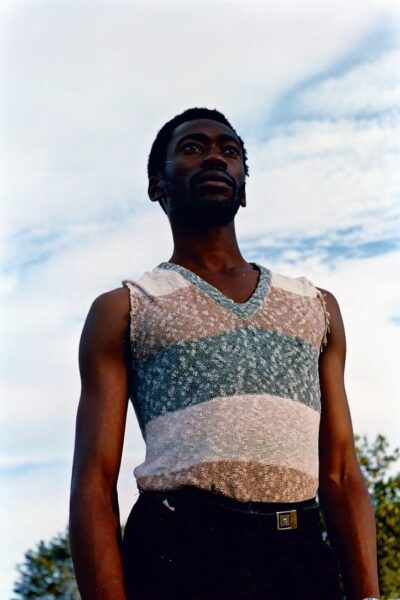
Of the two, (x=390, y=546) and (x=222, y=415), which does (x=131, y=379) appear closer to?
(x=222, y=415)

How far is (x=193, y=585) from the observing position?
3.17 metres

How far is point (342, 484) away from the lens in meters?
3.69

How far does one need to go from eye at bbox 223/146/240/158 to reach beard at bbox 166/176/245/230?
15 cm

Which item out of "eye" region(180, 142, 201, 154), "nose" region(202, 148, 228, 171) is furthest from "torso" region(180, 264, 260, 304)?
"eye" region(180, 142, 201, 154)

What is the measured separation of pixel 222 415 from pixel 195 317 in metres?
0.42

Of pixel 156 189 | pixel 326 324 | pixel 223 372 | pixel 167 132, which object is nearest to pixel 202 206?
pixel 156 189

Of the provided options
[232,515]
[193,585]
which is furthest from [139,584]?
[232,515]

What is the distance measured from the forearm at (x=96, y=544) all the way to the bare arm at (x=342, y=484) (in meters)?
0.86

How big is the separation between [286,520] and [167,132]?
196 centimetres

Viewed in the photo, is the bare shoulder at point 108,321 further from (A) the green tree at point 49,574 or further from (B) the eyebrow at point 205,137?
(A) the green tree at point 49,574

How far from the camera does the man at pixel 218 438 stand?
3.21 metres

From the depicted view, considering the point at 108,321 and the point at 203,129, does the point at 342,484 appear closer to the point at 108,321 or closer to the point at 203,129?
the point at 108,321

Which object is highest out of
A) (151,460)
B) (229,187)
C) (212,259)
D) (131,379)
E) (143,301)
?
(229,187)

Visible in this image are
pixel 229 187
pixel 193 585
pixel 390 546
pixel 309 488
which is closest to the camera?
pixel 193 585
